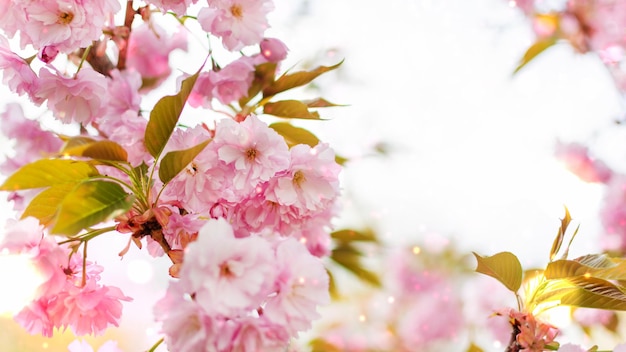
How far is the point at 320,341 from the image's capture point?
115 cm

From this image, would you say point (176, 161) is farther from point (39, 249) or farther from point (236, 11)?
point (236, 11)

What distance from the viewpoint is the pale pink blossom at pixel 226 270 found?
44cm

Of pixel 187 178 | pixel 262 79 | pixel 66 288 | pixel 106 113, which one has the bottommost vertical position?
pixel 66 288

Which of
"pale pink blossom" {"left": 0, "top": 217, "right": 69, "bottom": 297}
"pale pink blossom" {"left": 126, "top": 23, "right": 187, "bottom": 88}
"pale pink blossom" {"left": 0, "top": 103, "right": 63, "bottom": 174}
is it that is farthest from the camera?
"pale pink blossom" {"left": 126, "top": 23, "right": 187, "bottom": 88}

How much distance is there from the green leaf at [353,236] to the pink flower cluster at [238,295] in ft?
2.09

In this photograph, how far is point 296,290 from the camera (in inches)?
18.7

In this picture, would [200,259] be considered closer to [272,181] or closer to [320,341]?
[272,181]

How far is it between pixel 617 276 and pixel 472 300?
1425 mm

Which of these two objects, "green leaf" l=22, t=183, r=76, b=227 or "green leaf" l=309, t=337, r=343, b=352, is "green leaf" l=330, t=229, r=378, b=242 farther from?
"green leaf" l=22, t=183, r=76, b=227

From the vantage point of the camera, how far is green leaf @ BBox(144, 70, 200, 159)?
555mm

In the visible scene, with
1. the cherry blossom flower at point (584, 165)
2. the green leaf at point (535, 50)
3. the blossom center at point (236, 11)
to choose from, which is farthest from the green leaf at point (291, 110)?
the cherry blossom flower at point (584, 165)

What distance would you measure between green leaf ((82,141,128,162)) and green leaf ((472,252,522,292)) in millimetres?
346

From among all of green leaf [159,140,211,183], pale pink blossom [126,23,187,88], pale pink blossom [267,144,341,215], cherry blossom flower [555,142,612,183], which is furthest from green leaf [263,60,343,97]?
cherry blossom flower [555,142,612,183]

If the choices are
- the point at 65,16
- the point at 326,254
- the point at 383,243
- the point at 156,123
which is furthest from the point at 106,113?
the point at 383,243
